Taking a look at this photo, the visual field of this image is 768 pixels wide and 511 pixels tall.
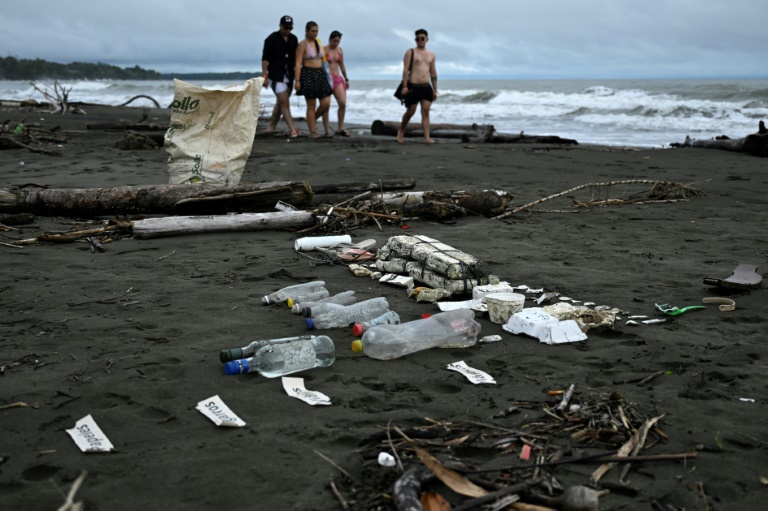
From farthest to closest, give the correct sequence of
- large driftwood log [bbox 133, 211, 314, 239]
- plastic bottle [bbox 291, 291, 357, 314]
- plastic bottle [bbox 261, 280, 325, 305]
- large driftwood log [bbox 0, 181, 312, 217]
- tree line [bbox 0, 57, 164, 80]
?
tree line [bbox 0, 57, 164, 80], large driftwood log [bbox 0, 181, 312, 217], large driftwood log [bbox 133, 211, 314, 239], plastic bottle [bbox 261, 280, 325, 305], plastic bottle [bbox 291, 291, 357, 314]

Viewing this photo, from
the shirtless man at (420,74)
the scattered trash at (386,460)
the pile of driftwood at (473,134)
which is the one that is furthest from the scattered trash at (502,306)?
the pile of driftwood at (473,134)

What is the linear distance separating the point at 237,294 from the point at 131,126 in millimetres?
11701

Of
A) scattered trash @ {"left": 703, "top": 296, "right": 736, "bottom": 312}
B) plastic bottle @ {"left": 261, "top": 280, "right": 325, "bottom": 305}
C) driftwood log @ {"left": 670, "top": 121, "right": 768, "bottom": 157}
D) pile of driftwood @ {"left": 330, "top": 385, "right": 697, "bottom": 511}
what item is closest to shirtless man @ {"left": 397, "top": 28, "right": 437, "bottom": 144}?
driftwood log @ {"left": 670, "top": 121, "right": 768, "bottom": 157}

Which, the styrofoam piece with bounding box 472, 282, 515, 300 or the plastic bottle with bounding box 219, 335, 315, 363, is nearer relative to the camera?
the plastic bottle with bounding box 219, 335, 315, 363

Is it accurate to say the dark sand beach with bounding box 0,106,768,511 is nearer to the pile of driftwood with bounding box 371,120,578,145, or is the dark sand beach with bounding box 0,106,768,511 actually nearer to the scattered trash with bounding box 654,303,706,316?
the scattered trash with bounding box 654,303,706,316

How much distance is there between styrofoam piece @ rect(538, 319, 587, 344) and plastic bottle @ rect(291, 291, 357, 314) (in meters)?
1.16

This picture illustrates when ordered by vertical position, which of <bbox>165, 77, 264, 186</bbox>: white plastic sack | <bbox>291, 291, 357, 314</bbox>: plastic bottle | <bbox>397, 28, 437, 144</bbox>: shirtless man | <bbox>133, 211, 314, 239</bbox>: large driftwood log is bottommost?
<bbox>291, 291, 357, 314</bbox>: plastic bottle

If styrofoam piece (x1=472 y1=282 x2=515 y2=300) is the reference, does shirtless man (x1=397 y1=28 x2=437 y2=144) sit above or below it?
above

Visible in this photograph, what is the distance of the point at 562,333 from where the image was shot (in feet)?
11.3

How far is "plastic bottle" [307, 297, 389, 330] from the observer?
141 inches

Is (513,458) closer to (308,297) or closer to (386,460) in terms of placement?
(386,460)

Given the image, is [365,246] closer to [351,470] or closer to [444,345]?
[444,345]

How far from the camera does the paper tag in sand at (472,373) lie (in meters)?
2.96

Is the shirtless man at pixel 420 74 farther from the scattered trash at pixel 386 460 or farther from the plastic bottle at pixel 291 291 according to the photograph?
the scattered trash at pixel 386 460
